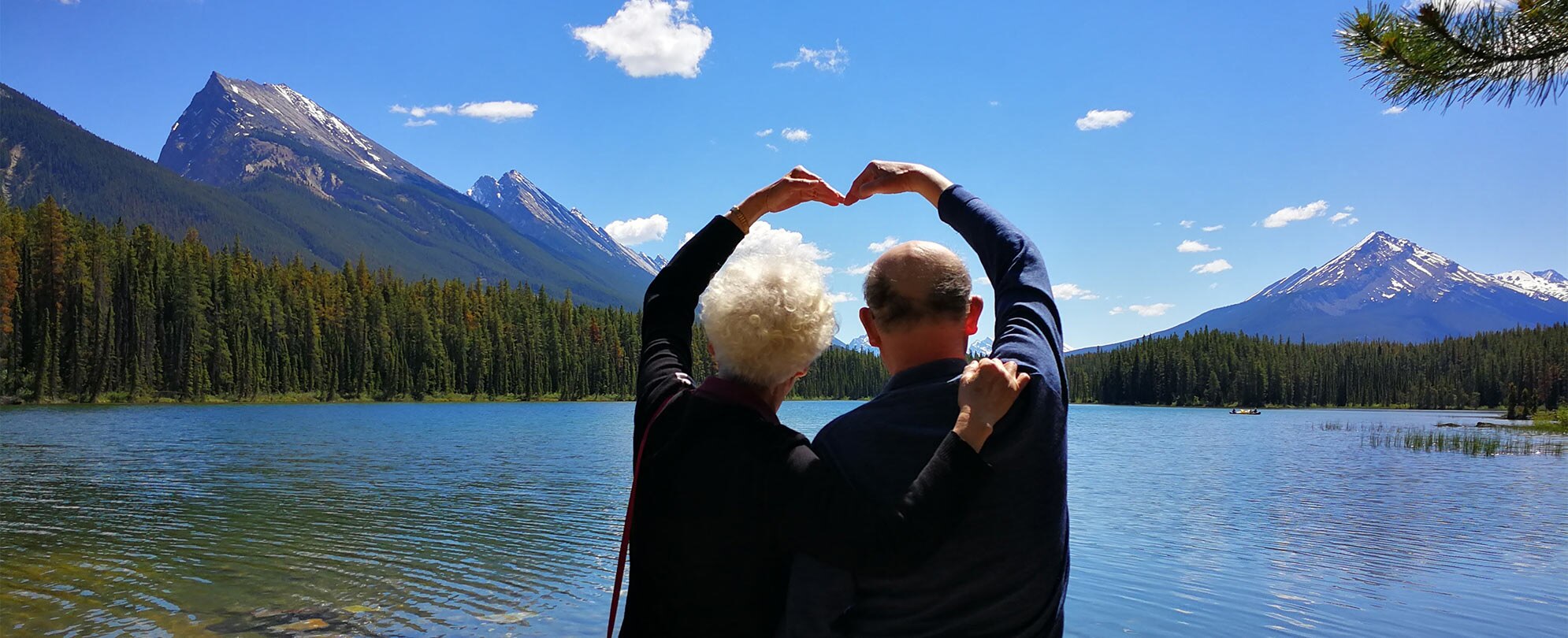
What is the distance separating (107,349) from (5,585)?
77168 mm

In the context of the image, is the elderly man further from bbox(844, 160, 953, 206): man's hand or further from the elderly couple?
bbox(844, 160, 953, 206): man's hand

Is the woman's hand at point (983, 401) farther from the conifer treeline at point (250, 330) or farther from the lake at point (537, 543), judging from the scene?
the conifer treeline at point (250, 330)

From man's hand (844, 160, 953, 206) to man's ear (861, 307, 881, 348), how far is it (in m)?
0.65

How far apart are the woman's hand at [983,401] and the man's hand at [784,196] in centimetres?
108

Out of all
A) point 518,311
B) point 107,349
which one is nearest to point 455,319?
point 518,311

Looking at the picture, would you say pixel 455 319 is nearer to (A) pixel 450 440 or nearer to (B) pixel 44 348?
(B) pixel 44 348

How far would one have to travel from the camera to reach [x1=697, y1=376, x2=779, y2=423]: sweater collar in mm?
2457

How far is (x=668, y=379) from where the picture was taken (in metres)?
2.69

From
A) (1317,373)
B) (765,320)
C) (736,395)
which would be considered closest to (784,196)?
(765,320)

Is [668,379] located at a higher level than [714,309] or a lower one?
lower

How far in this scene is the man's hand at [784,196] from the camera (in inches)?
122

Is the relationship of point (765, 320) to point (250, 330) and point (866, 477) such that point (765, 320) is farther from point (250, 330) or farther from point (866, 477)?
point (250, 330)

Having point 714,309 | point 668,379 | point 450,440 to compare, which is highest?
point 714,309

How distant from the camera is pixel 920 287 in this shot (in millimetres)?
2473
